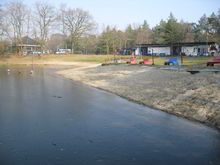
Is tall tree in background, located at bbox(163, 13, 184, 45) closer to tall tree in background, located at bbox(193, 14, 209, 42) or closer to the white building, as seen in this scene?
the white building

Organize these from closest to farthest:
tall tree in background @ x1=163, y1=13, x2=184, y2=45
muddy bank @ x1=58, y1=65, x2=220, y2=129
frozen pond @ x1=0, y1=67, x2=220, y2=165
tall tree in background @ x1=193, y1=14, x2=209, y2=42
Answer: frozen pond @ x1=0, y1=67, x2=220, y2=165 < muddy bank @ x1=58, y1=65, x2=220, y2=129 < tall tree in background @ x1=163, y1=13, x2=184, y2=45 < tall tree in background @ x1=193, y1=14, x2=209, y2=42

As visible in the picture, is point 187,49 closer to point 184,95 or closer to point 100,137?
point 184,95

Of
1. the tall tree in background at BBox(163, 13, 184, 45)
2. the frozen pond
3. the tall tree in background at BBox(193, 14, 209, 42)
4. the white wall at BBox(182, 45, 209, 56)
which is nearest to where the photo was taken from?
A: the frozen pond

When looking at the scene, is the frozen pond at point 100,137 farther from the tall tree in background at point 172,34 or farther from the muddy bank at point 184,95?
the tall tree in background at point 172,34

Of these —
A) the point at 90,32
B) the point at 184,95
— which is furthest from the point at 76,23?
the point at 184,95

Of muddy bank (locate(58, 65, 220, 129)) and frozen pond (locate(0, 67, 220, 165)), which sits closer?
frozen pond (locate(0, 67, 220, 165))

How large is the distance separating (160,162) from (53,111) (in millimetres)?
5648

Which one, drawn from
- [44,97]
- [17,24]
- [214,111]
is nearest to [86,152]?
[214,111]

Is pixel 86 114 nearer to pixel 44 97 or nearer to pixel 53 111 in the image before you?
pixel 53 111

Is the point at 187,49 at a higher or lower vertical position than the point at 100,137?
higher

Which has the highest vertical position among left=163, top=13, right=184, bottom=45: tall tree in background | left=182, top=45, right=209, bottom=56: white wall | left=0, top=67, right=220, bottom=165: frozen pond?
left=163, top=13, right=184, bottom=45: tall tree in background

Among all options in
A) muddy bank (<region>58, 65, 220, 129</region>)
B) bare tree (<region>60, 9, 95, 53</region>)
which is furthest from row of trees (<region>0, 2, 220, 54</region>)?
muddy bank (<region>58, 65, 220, 129</region>)

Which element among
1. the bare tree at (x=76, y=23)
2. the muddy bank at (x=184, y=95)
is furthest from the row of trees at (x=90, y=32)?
the muddy bank at (x=184, y=95)

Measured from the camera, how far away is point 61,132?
6.94 metres
